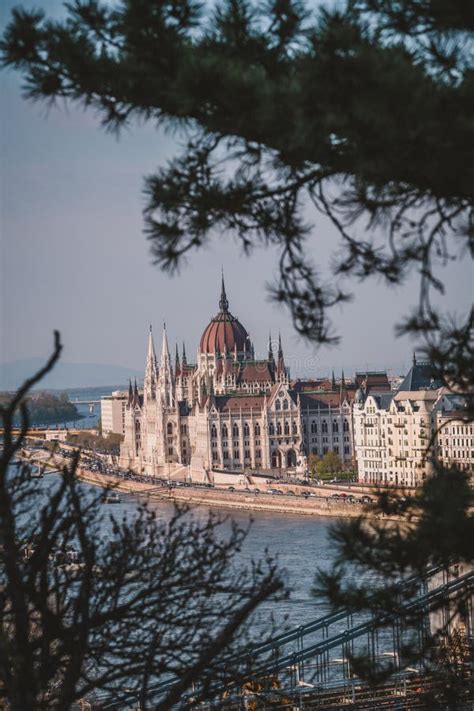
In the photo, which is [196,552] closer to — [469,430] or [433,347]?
[433,347]

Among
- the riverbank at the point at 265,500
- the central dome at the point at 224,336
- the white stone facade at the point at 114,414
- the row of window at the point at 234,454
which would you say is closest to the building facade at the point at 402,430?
the riverbank at the point at 265,500

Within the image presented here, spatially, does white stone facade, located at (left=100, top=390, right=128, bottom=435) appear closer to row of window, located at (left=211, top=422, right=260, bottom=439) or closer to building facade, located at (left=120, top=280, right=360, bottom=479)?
building facade, located at (left=120, top=280, right=360, bottom=479)

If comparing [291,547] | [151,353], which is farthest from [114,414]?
[291,547]

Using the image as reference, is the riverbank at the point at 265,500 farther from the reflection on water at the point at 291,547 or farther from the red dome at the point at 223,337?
the red dome at the point at 223,337

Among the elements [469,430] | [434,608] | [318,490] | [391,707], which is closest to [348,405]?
[318,490]

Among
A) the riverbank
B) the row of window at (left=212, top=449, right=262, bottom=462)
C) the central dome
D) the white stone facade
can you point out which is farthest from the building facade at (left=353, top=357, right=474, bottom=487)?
the white stone facade

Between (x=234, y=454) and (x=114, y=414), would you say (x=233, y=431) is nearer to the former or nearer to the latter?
(x=234, y=454)

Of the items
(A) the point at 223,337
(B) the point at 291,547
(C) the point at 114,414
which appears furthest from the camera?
(C) the point at 114,414

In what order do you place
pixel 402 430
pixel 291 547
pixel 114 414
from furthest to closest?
pixel 114 414 → pixel 402 430 → pixel 291 547
